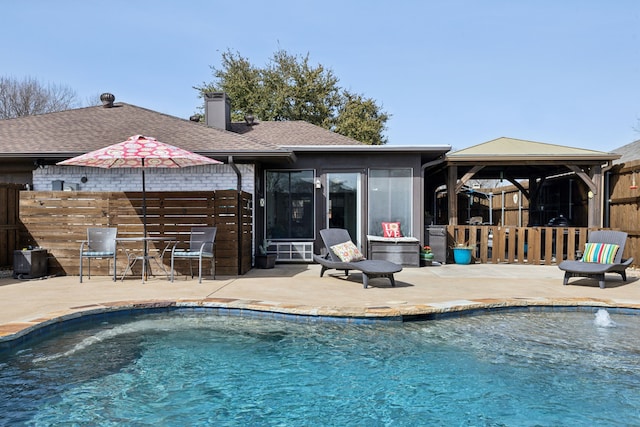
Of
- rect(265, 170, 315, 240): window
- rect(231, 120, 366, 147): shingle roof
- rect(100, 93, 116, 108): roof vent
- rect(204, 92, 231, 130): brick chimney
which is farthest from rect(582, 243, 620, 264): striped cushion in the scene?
rect(100, 93, 116, 108): roof vent

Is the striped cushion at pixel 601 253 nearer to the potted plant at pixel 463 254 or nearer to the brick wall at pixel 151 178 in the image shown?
the potted plant at pixel 463 254

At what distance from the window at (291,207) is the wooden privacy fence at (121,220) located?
91.7 inches

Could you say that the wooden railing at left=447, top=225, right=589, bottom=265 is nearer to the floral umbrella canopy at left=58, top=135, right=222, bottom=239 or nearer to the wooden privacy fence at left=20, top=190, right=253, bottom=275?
the wooden privacy fence at left=20, top=190, right=253, bottom=275

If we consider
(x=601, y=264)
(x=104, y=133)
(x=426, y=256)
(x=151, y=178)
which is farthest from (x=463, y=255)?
(x=104, y=133)

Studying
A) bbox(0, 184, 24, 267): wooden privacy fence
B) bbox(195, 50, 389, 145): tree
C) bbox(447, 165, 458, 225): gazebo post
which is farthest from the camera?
bbox(195, 50, 389, 145): tree

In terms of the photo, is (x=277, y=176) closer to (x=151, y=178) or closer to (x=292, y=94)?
(x=151, y=178)

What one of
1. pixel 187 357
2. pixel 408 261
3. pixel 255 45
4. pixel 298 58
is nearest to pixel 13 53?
pixel 255 45

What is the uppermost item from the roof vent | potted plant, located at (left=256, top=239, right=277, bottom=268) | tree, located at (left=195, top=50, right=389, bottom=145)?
tree, located at (left=195, top=50, right=389, bottom=145)

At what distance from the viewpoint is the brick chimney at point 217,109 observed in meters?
12.2

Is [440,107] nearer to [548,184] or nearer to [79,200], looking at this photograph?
[548,184]

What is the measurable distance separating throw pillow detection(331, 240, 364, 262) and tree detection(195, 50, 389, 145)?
17024mm

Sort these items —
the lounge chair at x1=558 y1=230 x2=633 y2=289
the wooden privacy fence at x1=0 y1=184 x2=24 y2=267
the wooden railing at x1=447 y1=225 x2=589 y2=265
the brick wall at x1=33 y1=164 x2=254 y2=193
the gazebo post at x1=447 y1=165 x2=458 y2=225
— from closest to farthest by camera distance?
the lounge chair at x1=558 y1=230 x2=633 y2=289, the wooden privacy fence at x1=0 y1=184 x2=24 y2=267, the brick wall at x1=33 y1=164 x2=254 y2=193, the wooden railing at x1=447 y1=225 x2=589 y2=265, the gazebo post at x1=447 y1=165 x2=458 y2=225

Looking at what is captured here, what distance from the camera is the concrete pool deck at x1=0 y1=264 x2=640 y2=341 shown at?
5051mm

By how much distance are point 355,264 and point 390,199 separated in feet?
11.8
